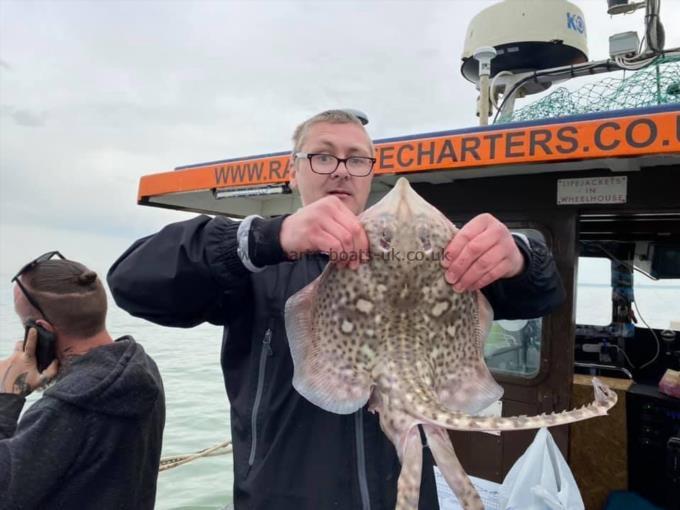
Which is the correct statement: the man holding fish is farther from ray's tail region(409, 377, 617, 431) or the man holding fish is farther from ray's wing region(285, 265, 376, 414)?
ray's tail region(409, 377, 617, 431)

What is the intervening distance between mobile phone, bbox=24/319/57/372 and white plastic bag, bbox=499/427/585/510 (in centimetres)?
248

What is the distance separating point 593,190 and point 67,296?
3181mm

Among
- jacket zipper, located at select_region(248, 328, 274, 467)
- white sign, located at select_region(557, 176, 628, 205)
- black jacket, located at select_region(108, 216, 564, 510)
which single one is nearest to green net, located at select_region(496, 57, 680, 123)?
white sign, located at select_region(557, 176, 628, 205)

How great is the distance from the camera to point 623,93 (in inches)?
147

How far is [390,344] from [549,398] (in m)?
2.67

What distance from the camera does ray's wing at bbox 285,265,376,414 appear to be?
4.40 ft

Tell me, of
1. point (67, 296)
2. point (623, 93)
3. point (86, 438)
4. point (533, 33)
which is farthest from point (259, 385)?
point (533, 33)

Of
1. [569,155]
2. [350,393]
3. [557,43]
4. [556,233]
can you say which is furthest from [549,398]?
[557,43]

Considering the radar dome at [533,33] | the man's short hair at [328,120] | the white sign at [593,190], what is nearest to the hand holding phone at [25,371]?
the man's short hair at [328,120]

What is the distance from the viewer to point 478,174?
3801 mm

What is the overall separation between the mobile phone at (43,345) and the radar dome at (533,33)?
13.6 ft

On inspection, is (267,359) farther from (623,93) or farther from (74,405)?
(623,93)

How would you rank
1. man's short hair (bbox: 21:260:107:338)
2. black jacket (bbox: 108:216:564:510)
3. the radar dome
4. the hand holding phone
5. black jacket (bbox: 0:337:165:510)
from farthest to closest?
the radar dome < man's short hair (bbox: 21:260:107:338) < the hand holding phone < black jacket (bbox: 0:337:165:510) < black jacket (bbox: 108:216:564:510)

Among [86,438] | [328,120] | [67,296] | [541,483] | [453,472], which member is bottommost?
[541,483]
